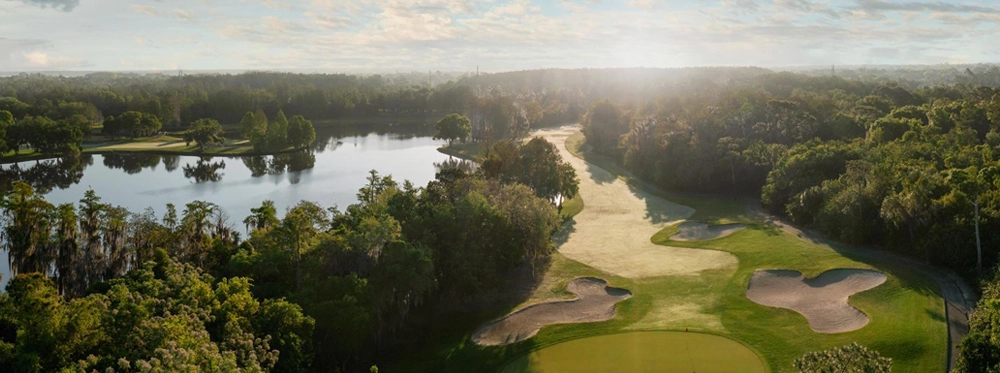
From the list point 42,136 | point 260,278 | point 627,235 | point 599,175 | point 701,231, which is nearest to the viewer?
point 260,278

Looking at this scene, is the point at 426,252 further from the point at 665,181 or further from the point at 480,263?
the point at 665,181

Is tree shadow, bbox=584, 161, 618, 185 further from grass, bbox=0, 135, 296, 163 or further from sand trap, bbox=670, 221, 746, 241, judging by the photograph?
grass, bbox=0, 135, 296, 163

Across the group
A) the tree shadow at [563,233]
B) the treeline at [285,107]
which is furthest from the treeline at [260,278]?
the treeline at [285,107]

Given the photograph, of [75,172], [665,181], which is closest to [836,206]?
[665,181]

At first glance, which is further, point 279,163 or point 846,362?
point 279,163

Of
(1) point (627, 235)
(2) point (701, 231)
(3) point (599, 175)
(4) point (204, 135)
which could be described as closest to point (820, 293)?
(2) point (701, 231)

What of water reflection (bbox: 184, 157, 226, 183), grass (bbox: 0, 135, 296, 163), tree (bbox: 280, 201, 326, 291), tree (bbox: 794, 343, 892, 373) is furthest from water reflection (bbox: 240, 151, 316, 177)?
tree (bbox: 794, 343, 892, 373)

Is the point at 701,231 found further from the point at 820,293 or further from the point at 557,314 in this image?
the point at 557,314

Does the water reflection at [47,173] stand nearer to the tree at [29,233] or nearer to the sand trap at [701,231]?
the tree at [29,233]
